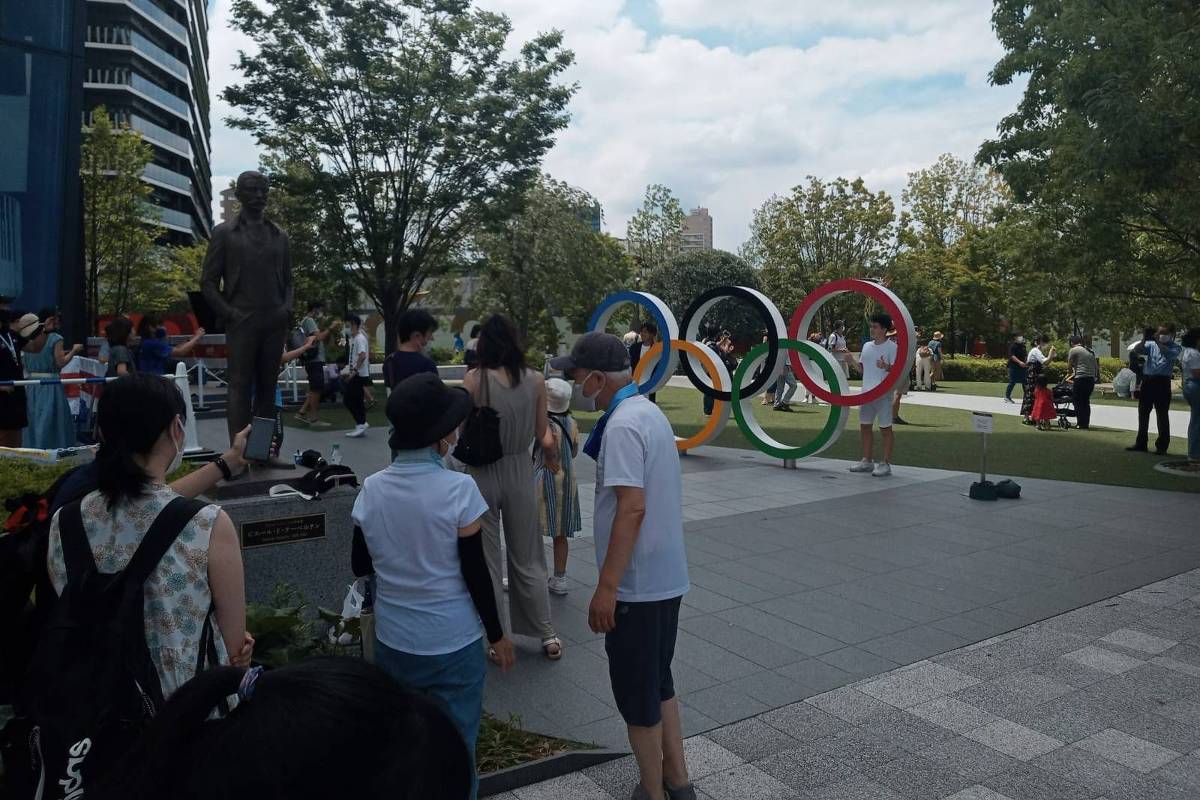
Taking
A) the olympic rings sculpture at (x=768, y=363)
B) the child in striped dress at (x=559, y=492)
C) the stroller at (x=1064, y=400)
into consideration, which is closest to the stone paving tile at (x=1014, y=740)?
the child in striped dress at (x=559, y=492)

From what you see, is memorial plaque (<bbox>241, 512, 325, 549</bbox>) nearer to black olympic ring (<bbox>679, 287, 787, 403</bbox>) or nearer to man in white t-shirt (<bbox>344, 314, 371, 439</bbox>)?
black olympic ring (<bbox>679, 287, 787, 403</bbox>)

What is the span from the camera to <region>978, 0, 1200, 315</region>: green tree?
9.65 meters

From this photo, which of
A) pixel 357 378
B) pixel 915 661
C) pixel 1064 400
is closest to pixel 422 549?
pixel 915 661

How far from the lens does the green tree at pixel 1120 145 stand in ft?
31.7

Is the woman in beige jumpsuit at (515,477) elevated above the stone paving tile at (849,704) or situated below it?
above

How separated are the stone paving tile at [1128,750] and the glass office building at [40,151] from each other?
Answer: 43.1 feet

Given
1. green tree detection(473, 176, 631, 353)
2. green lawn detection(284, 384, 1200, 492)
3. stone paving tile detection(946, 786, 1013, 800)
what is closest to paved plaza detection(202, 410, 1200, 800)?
stone paving tile detection(946, 786, 1013, 800)

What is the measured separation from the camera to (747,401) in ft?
42.7

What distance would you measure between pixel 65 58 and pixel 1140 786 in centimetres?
1426

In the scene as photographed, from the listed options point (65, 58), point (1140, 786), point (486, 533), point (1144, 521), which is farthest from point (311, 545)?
point (65, 58)

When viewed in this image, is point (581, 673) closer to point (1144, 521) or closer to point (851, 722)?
point (851, 722)

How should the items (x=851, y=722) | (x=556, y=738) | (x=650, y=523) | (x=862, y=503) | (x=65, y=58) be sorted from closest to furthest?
(x=650, y=523) < (x=556, y=738) < (x=851, y=722) < (x=862, y=503) < (x=65, y=58)

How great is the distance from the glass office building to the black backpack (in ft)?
39.5

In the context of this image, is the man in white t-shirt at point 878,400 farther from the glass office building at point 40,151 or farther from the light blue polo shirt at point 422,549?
the glass office building at point 40,151
